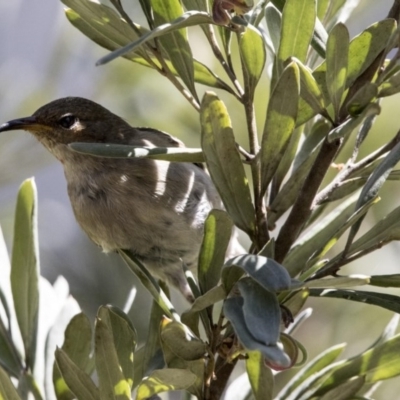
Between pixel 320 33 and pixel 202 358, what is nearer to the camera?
pixel 202 358

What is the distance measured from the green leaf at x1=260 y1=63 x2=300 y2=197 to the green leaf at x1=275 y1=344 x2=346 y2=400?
15.1 inches

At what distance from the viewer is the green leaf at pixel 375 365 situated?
1312mm

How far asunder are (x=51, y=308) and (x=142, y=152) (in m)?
0.64

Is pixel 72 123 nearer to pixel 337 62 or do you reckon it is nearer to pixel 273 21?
pixel 273 21

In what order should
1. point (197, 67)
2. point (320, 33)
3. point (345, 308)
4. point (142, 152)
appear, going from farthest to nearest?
point (345, 308) < point (197, 67) < point (320, 33) < point (142, 152)

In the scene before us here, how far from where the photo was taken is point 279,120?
47.7 inches

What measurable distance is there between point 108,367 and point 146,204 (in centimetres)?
141

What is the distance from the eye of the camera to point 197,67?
4.99 ft

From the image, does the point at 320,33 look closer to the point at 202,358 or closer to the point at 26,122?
the point at 202,358

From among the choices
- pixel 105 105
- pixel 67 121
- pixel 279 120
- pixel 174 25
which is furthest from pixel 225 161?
pixel 105 105

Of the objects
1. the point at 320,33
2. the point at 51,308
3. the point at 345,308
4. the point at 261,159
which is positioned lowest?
the point at 345,308

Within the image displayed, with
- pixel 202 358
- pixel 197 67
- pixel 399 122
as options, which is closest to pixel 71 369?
pixel 202 358

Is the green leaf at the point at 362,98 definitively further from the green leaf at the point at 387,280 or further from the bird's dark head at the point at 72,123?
the bird's dark head at the point at 72,123

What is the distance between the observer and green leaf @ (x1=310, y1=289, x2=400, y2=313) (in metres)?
1.20
